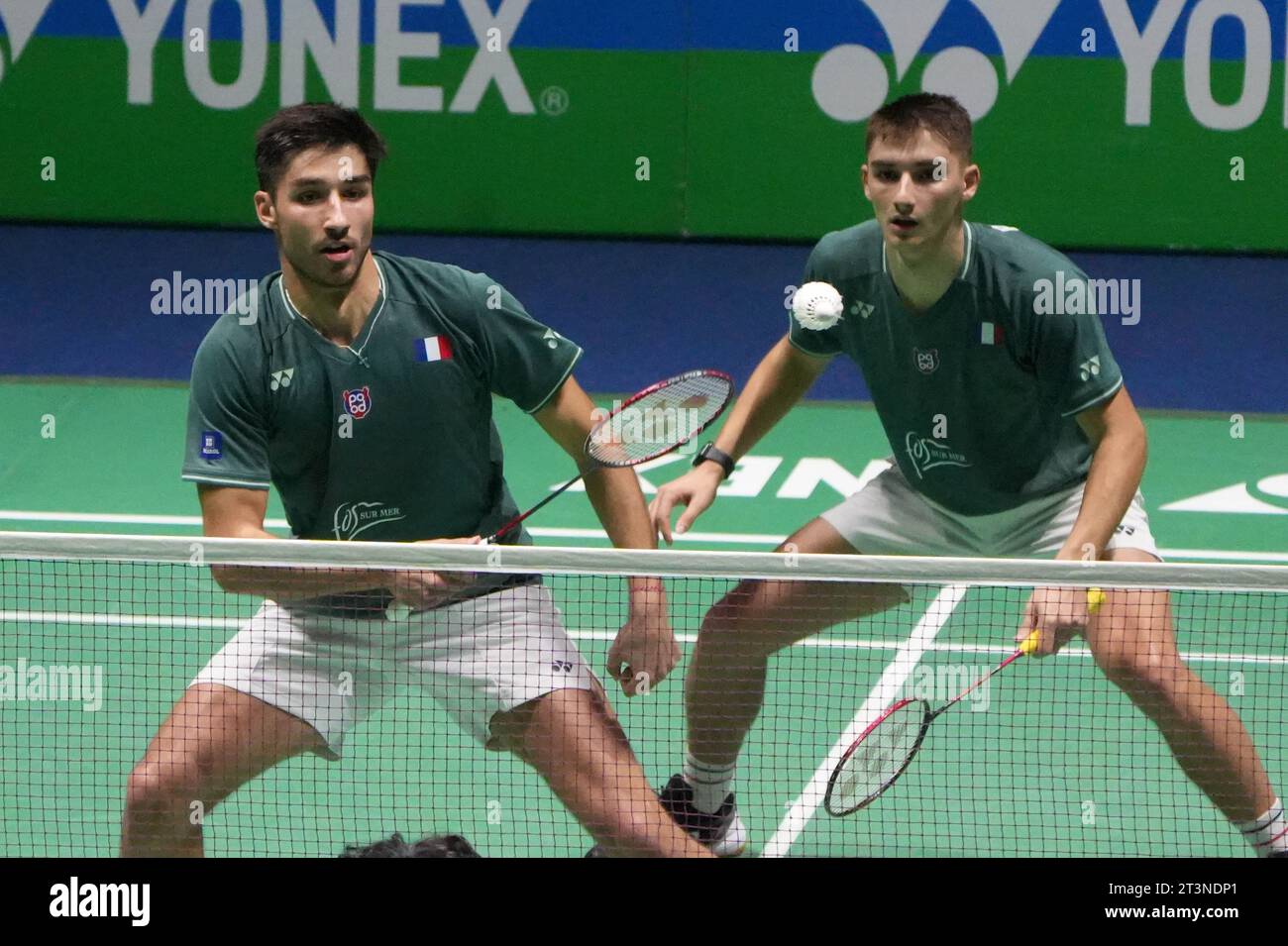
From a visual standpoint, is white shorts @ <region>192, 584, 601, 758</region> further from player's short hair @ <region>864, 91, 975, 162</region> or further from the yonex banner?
the yonex banner

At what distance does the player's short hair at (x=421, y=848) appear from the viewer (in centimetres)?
462

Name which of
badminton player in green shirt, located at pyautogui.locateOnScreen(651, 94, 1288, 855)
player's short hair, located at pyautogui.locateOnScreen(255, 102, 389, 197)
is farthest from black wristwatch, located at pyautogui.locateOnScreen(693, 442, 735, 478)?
player's short hair, located at pyautogui.locateOnScreen(255, 102, 389, 197)

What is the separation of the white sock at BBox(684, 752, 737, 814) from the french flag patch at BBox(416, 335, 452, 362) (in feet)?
4.46

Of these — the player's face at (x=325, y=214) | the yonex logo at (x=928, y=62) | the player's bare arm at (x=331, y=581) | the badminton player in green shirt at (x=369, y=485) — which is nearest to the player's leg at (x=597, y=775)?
the badminton player in green shirt at (x=369, y=485)

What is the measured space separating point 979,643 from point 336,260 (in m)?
3.42

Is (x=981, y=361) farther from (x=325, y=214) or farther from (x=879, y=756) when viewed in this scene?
(x=325, y=214)

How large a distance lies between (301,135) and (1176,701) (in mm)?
2618

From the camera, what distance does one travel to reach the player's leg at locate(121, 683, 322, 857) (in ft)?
14.6

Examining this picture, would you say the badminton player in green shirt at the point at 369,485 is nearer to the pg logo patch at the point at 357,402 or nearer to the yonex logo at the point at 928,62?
the pg logo patch at the point at 357,402

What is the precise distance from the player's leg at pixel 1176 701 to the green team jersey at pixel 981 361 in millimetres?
620

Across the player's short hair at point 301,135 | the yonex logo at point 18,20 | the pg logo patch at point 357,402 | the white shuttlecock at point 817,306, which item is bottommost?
the pg logo patch at point 357,402

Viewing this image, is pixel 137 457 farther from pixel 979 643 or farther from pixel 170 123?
pixel 979 643

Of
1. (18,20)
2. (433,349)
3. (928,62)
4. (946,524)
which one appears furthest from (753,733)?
(18,20)
